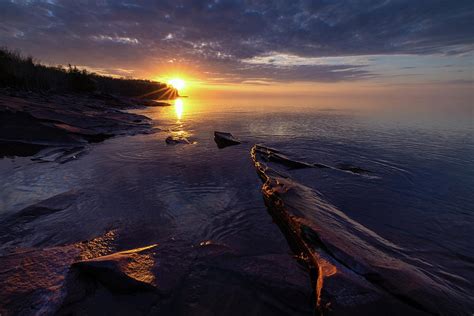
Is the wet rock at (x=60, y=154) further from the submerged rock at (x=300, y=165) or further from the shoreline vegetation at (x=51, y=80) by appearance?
the shoreline vegetation at (x=51, y=80)

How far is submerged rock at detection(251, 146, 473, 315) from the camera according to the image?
3.06 meters

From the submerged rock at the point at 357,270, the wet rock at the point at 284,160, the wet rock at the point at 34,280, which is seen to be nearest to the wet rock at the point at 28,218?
the wet rock at the point at 34,280

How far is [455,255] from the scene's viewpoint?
480 cm

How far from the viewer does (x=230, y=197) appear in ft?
23.7

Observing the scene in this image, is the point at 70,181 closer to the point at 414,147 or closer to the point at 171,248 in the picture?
the point at 171,248

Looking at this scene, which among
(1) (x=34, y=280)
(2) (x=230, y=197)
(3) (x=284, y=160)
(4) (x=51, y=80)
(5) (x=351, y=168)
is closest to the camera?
(1) (x=34, y=280)

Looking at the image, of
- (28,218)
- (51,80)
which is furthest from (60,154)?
(51,80)

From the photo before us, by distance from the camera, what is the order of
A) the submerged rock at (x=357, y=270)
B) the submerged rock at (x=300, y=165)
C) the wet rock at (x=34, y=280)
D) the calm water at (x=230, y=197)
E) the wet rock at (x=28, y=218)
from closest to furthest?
the wet rock at (x=34, y=280) → the submerged rock at (x=357, y=270) → the wet rock at (x=28, y=218) → the calm water at (x=230, y=197) → the submerged rock at (x=300, y=165)

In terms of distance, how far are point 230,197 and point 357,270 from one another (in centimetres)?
420

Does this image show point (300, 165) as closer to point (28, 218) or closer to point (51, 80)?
point (28, 218)

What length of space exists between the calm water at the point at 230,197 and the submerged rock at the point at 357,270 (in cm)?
36

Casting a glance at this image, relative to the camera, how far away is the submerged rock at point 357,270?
3.06 m

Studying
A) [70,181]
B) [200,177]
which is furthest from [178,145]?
[70,181]

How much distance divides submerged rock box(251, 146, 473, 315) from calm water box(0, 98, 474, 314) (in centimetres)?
36
